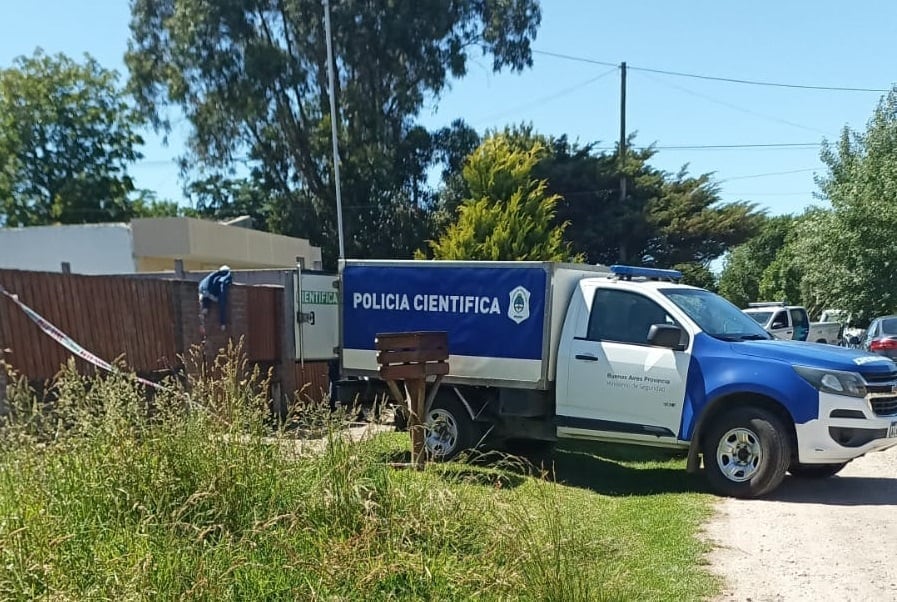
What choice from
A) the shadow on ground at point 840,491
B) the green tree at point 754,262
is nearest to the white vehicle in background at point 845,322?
the shadow on ground at point 840,491

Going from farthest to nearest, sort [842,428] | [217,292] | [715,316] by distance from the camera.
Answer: [217,292] → [715,316] → [842,428]

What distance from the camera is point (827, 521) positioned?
6344 millimetres

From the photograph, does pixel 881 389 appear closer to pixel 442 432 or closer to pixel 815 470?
pixel 815 470

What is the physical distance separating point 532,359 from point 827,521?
3.18m

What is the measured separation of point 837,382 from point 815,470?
139 centimetres

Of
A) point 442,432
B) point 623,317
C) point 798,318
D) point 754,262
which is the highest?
point 754,262

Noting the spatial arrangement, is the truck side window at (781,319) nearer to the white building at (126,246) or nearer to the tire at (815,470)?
the tire at (815,470)

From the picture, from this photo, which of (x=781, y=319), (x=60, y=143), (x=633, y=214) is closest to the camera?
(x=781, y=319)

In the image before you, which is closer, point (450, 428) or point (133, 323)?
point (450, 428)

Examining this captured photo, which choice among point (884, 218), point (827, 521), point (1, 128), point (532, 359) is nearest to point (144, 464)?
point (532, 359)

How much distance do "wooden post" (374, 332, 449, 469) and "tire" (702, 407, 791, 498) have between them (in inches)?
107

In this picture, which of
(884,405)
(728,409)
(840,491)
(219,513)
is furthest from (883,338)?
(219,513)

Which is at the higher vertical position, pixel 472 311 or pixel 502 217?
pixel 502 217

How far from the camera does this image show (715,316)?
805 cm
